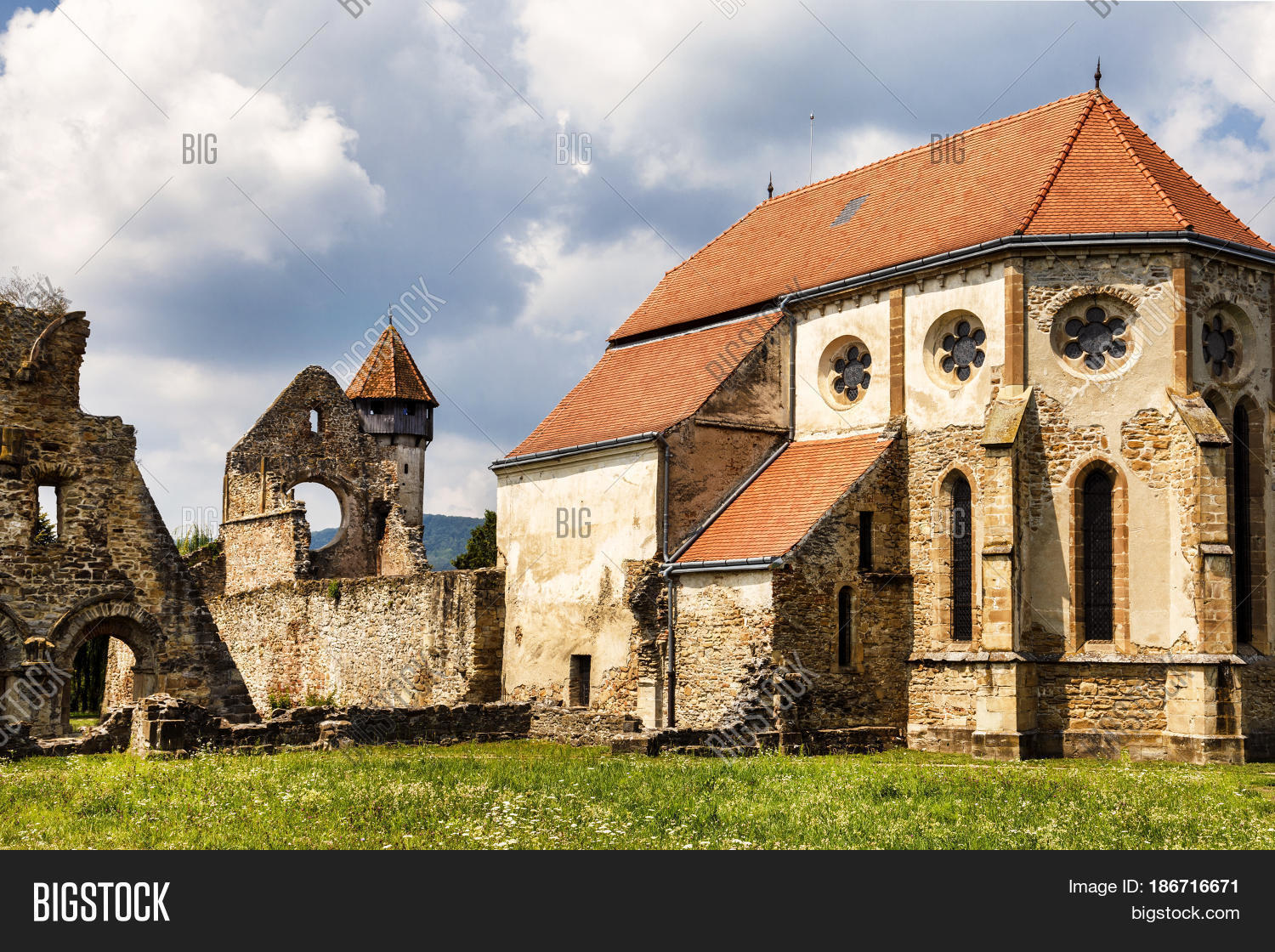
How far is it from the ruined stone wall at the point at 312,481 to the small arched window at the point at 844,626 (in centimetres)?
1768

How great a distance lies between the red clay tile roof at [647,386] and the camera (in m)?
27.0

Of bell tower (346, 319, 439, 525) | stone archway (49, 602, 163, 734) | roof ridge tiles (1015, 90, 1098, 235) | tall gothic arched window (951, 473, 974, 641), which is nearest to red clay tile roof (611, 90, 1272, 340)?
roof ridge tiles (1015, 90, 1098, 235)

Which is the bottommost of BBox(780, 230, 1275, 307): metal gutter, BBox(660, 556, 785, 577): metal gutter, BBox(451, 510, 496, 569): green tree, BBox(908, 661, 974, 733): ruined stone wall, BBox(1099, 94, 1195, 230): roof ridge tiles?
BBox(908, 661, 974, 733): ruined stone wall

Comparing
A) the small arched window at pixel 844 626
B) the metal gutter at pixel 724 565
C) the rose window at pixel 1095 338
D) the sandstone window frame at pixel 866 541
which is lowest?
the small arched window at pixel 844 626

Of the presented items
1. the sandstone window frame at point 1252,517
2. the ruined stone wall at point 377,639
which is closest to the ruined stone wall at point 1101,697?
the sandstone window frame at point 1252,517

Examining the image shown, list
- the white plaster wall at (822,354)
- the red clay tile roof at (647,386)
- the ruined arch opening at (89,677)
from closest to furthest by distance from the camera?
the white plaster wall at (822,354)
the red clay tile roof at (647,386)
the ruined arch opening at (89,677)

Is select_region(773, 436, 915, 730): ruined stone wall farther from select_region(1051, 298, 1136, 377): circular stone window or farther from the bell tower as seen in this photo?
the bell tower

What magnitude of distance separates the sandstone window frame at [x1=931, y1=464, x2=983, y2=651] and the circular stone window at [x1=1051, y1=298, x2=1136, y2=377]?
2.62 metres

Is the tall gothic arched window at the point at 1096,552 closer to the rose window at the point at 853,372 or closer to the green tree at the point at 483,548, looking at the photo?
the rose window at the point at 853,372

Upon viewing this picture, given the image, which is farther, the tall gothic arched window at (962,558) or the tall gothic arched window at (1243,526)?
the tall gothic arched window at (962,558)

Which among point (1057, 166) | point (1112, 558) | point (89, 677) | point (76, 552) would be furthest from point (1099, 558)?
point (89, 677)

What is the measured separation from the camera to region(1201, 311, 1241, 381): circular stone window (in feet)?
73.6

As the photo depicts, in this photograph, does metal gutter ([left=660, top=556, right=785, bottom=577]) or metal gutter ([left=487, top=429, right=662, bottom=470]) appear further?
metal gutter ([left=487, top=429, right=662, bottom=470])

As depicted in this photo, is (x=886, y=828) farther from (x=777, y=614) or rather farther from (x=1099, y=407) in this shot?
(x=1099, y=407)
